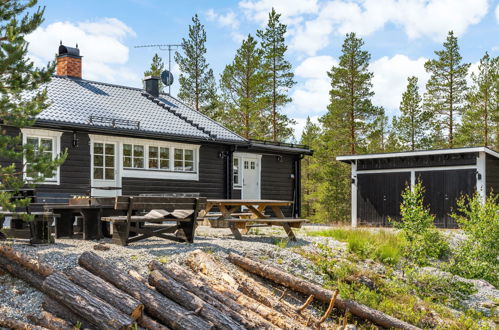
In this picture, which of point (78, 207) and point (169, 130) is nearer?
point (78, 207)

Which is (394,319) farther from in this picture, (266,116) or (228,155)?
(266,116)

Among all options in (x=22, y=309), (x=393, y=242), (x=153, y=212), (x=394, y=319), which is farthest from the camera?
(x=393, y=242)

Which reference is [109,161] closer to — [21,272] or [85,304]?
[21,272]

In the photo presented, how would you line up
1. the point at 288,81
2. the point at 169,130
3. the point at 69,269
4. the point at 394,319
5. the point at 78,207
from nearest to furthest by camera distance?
the point at 69,269 < the point at 394,319 < the point at 78,207 < the point at 169,130 < the point at 288,81

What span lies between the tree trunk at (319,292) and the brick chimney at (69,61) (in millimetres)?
13208

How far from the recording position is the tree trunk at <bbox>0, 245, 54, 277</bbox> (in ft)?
21.5

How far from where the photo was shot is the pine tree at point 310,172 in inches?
1455

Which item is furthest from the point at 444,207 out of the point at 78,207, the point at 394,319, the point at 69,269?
the point at 69,269

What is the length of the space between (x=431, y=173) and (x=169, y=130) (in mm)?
9249

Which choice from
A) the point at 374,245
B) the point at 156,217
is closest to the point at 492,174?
the point at 374,245

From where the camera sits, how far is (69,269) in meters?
6.96

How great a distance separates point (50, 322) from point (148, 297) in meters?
1.12

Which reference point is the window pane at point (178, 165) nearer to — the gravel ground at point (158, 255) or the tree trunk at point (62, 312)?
the gravel ground at point (158, 255)

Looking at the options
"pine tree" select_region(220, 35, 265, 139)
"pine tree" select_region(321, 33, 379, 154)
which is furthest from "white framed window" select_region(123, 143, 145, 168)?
"pine tree" select_region(321, 33, 379, 154)
